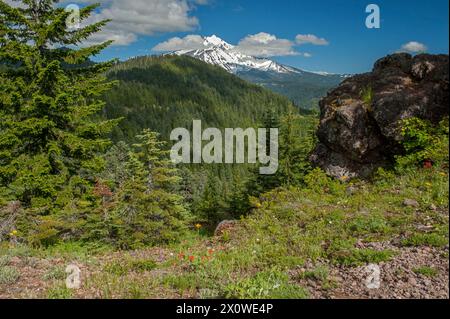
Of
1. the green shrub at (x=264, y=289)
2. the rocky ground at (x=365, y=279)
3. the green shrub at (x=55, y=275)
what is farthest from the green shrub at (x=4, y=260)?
the green shrub at (x=264, y=289)

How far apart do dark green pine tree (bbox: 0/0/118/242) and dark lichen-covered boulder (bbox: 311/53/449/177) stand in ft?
33.4

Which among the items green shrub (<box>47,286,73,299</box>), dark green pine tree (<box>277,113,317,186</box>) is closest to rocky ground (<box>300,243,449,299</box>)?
green shrub (<box>47,286,73,299</box>)

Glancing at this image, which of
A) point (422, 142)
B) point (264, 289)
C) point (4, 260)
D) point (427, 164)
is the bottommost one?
point (4, 260)

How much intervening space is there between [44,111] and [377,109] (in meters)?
13.5

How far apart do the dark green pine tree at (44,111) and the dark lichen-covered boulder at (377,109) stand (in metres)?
10.2

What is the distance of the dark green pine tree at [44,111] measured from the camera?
14188mm

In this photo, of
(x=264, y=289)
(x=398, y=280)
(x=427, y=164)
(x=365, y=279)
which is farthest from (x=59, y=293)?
(x=427, y=164)

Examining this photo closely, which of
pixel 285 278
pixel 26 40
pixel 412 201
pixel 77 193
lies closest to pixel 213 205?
pixel 77 193

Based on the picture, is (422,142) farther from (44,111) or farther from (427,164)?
(44,111)

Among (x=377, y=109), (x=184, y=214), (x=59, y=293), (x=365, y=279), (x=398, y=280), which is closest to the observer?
(x=398, y=280)

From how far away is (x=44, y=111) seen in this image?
1474 centimetres

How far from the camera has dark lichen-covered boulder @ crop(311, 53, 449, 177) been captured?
44.4ft

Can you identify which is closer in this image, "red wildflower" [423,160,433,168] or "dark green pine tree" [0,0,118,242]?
"red wildflower" [423,160,433,168]

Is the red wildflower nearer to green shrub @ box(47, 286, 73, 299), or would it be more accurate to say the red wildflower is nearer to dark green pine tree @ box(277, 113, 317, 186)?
green shrub @ box(47, 286, 73, 299)
